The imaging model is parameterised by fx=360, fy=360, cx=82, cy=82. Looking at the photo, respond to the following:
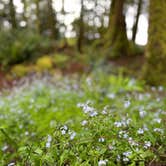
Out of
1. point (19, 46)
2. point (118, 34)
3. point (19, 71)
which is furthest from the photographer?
point (19, 46)

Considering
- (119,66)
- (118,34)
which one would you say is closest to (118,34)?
(118,34)

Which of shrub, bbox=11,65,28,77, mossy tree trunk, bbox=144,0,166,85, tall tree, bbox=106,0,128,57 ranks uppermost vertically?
mossy tree trunk, bbox=144,0,166,85

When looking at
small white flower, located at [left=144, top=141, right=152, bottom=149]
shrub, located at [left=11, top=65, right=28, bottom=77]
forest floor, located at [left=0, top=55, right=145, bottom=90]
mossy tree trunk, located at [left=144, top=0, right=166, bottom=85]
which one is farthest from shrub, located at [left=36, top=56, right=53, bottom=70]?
small white flower, located at [left=144, top=141, right=152, bottom=149]

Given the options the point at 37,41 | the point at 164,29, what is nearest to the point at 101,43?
the point at 37,41

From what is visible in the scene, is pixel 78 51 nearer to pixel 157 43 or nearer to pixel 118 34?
pixel 118 34

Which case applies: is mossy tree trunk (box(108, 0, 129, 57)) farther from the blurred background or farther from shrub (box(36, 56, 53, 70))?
shrub (box(36, 56, 53, 70))
